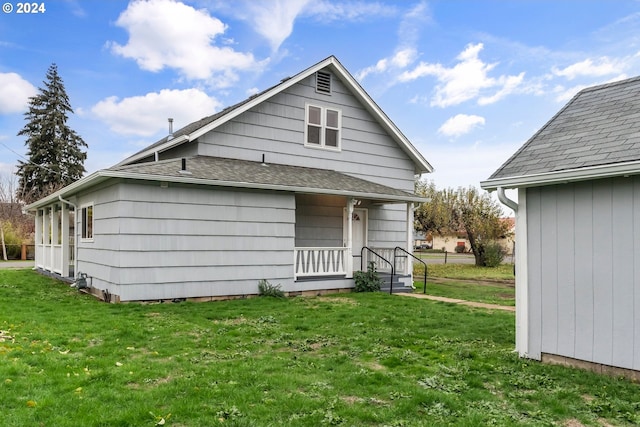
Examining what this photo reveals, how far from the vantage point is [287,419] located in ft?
12.6

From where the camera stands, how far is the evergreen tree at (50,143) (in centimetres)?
3616

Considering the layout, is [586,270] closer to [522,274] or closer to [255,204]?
[522,274]

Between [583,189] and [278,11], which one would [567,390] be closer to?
→ [583,189]

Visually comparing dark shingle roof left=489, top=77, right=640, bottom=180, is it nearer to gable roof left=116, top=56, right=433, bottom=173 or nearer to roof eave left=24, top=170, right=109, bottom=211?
roof eave left=24, top=170, right=109, bottom=211

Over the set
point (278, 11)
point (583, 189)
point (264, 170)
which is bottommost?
point (583, 189)

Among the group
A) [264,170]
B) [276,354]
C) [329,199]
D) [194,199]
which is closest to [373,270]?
[329,199]

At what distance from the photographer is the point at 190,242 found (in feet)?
34.7

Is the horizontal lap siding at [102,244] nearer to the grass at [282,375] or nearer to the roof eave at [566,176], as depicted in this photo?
the grass at [282,375]

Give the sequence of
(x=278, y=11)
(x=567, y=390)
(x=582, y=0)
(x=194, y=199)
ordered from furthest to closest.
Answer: (x=278, y=11) < (x=582, y=0) < (x=194, y=199) < (x=567, y=390)

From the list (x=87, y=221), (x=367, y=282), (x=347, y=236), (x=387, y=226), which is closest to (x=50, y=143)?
(x=87, y=221)

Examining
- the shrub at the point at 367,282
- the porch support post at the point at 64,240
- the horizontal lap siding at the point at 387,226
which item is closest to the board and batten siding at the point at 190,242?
the shrub at the point at 367,282

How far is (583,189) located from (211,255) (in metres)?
7.87

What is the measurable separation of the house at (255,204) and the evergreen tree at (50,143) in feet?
72.2

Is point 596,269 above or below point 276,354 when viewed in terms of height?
above
